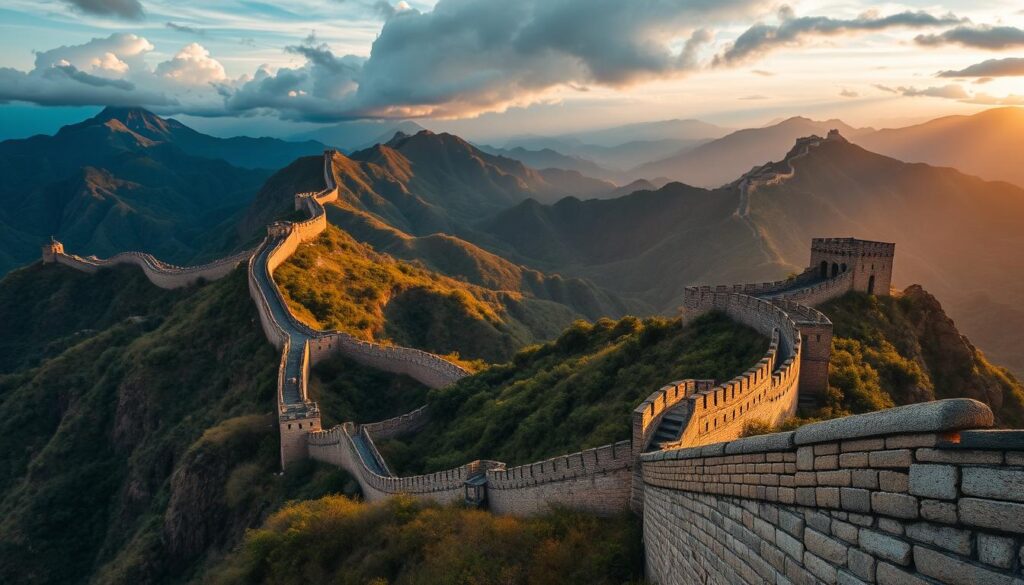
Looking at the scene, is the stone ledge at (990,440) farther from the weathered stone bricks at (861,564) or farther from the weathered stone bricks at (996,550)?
the weathered stone bricks at (861,564)

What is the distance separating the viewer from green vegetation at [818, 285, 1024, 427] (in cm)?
2169

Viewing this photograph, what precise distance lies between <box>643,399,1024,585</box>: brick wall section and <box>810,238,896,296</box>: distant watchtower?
88.1 ft

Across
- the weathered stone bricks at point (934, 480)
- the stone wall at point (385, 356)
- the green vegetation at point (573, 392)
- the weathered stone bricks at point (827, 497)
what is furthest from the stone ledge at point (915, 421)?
the stone wall at point (385, 356)

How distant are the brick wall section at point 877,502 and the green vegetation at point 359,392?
Result: 32644 mm

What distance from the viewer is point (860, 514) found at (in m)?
4.79

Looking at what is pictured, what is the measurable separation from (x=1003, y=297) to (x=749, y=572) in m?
129

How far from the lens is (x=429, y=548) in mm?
16266

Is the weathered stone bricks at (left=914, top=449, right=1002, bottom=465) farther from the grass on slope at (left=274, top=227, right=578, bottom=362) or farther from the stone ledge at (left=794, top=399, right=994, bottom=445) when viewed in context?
Result: the grass on slope at (left=274, top=227, right=578, bottom=362)

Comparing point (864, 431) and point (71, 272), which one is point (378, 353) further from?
point (71, 272)

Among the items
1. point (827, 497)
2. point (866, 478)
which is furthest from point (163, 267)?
point (866, 478)

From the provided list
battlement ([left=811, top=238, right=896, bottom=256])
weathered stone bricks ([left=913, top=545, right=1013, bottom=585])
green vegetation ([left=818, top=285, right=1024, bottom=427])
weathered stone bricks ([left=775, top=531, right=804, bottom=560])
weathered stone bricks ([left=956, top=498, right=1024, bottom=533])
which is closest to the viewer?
weathered stone bricks ([left=956, top=498, right=1024, bottom=533])

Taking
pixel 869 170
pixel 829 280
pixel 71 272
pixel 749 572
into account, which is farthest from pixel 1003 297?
pixel 71 272

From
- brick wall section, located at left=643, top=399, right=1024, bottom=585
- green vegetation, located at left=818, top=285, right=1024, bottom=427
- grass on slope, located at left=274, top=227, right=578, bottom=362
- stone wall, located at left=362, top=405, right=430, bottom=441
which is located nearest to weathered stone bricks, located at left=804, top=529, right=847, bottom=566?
brick wall section, located at left=643, top=399, right=1024, bottom=585

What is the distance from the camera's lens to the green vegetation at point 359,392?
3781 cm
